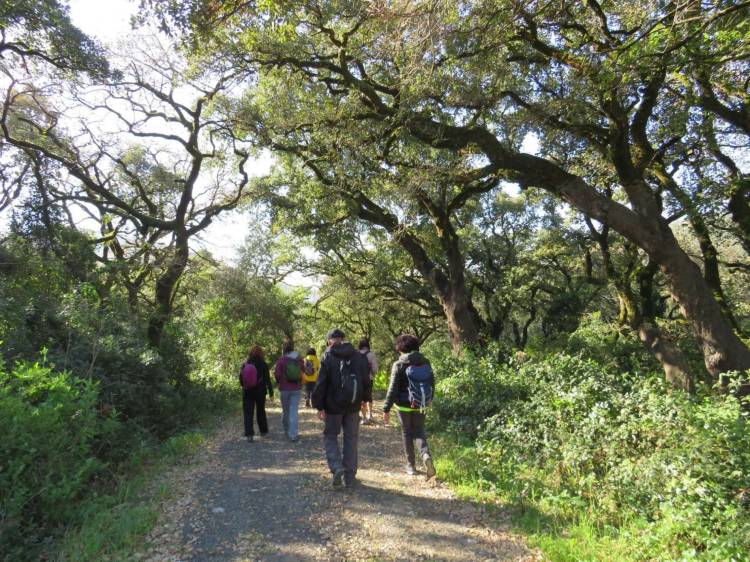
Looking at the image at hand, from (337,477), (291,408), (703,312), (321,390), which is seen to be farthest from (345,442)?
(703,312)

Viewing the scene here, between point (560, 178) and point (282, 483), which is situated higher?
point (560, 178)

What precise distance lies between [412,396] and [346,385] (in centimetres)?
97

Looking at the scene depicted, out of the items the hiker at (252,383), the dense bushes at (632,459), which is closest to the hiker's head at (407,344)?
the dense bushes at (632,459)

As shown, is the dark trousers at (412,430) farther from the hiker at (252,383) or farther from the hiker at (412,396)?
the hiker at (252,383)

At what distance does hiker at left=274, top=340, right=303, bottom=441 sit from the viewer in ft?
26.6

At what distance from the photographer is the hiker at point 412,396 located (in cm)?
584

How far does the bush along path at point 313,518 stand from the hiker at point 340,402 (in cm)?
29

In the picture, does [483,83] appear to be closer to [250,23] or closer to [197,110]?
[250,23]

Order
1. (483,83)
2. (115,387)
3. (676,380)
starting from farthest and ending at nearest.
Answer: (676,380) → (483,83) → (115,387)

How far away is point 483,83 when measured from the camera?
8500 mm

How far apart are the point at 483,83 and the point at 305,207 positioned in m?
6.95

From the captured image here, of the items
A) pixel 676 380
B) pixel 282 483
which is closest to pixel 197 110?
pixel 282 483

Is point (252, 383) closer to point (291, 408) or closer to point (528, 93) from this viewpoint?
point (291, 408)

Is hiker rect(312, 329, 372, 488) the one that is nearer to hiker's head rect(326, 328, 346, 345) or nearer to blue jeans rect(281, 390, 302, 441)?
hiker's head rect(326, 328, 346, 345)
